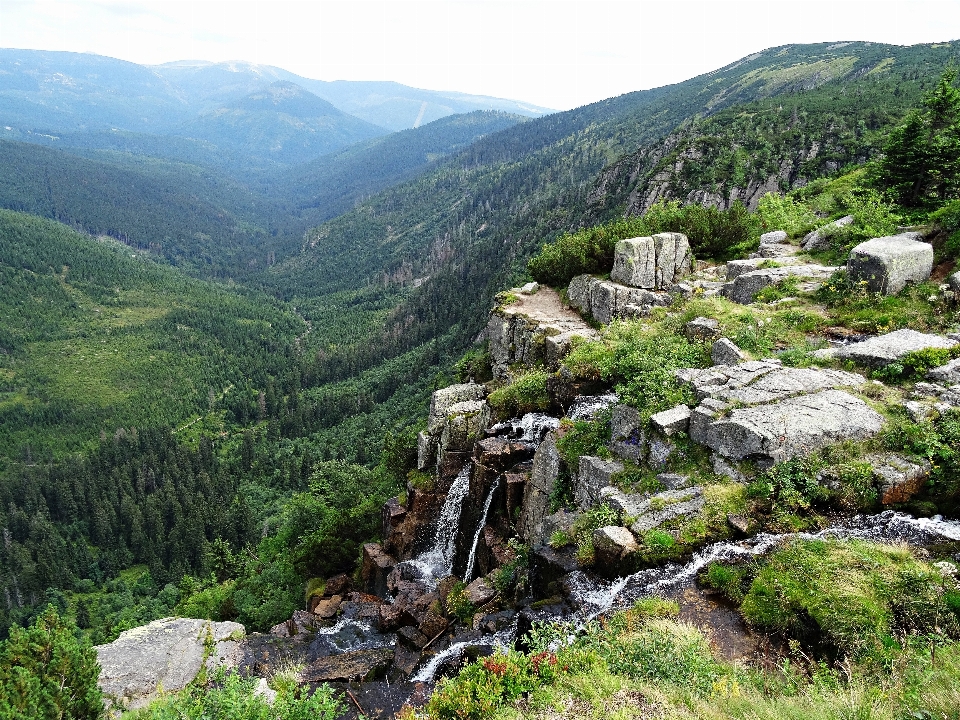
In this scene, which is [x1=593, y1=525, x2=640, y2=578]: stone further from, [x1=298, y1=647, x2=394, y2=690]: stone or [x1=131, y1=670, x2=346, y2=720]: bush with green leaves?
[x1=298, y1=647, x2=394, y2=690]: stone

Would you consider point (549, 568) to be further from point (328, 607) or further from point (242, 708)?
point (328, 607)

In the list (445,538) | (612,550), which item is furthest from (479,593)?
(445,538)

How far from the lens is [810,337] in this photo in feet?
62.4

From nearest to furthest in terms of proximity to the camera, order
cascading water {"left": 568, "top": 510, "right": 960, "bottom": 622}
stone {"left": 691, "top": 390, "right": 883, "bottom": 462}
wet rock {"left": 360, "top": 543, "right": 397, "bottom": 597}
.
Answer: cascading water {"left": 568, "top": 510, "right": 960, "bottom": 622} < stone {"left": 691, "top": 390, "right": 883, "bottom": 462} < wet rock {"left": 360, "top": 543, "right": 397, "bottom": 597}

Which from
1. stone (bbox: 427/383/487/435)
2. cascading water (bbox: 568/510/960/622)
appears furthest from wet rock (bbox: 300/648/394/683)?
stone (bbox: 427/383/487/435)

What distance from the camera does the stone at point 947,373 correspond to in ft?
47.3

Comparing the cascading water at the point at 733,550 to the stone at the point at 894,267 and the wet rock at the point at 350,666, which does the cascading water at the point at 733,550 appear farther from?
the stone at the point at 894,267

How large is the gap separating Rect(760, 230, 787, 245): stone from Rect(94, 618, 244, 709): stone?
32918 mm

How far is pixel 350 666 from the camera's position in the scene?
A: 17047 millimetres

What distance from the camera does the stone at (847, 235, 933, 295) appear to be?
1994cm

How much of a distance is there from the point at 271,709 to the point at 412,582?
1165 cm

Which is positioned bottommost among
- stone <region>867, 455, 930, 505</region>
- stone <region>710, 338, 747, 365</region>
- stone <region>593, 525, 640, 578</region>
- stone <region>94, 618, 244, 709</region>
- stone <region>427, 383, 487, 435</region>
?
stone <region>94, 618, 244, 709</region>

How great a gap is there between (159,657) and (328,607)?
6.83 meters

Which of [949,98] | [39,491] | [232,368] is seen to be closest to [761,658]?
[949,98]
